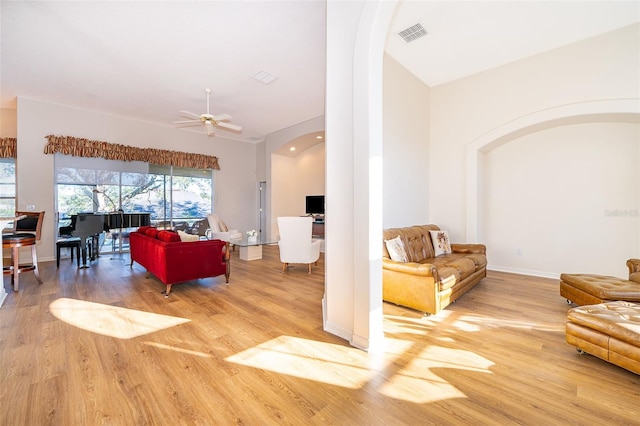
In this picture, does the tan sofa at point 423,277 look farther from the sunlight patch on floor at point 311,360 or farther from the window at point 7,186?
the window at point 7,186

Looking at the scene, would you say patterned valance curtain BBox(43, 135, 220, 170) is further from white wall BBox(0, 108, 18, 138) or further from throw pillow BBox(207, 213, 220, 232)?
throw pillow BBox(207, 213, 220, 232)

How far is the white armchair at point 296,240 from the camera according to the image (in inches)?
191

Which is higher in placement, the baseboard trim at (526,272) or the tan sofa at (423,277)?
the tan sofa at (423,277)

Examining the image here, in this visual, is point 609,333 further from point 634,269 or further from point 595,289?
point 634,269

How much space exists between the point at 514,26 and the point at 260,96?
4.56 m

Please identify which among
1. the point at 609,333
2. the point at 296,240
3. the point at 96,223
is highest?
the point at 96,223

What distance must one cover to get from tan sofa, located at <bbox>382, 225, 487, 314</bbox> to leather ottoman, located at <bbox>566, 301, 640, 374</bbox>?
43.1 inches

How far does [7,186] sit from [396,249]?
29.0 ft

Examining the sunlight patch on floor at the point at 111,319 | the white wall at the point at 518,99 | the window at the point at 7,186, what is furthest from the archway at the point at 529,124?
the window at the point at 7,186

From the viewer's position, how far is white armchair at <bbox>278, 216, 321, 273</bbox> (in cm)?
485

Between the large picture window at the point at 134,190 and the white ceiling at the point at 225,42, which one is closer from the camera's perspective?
the white ceiling at the point at 225,42

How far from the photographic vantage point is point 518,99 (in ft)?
14.9

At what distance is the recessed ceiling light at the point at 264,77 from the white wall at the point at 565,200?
14.7 ft

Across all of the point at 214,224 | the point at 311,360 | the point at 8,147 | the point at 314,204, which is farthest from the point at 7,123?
the point at 311,360
